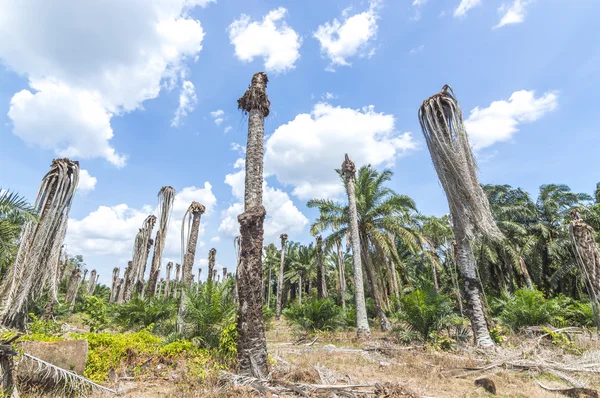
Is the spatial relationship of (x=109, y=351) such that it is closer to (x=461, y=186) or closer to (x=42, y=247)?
(x=42, y=247)

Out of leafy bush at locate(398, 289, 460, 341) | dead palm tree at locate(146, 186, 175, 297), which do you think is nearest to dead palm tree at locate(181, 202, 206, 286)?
dead palm tree at locate(146, 186, 175, 297)

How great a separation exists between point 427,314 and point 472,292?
201cm

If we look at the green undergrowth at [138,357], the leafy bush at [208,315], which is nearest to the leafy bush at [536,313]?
the leafy bush at [208,315]

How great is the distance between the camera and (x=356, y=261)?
1357 cm

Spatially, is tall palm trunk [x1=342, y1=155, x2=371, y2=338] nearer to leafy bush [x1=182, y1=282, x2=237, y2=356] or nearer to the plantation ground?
the plantation ground

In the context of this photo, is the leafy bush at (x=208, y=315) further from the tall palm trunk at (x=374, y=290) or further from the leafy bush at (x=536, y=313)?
the leafy bush at (x=536, y=313)

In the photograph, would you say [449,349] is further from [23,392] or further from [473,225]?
[23,392]

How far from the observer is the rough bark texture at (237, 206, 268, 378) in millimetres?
5973

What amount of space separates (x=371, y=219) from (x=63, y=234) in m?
13.0

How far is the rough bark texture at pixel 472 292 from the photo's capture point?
8719 millimetres

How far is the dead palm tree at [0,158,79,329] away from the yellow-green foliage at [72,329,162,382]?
1350 mm

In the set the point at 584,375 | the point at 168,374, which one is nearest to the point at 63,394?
the point at 168,374

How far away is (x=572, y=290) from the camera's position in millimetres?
22875

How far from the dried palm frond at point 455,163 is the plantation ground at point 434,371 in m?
3.06
